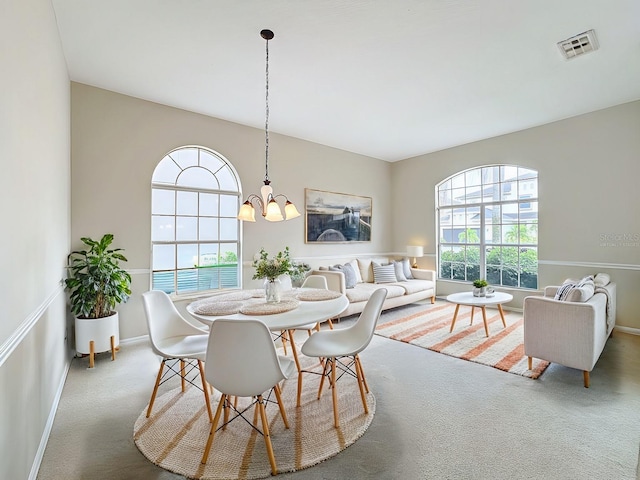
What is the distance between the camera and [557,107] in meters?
4.18

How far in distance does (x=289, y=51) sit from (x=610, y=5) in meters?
2.46

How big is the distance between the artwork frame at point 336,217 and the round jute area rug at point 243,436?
3.30 meters

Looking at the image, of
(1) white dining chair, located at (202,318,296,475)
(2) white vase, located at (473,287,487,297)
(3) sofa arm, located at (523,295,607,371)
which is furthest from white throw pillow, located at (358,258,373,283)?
(1) white dining chair, located at (202,318,296,475)

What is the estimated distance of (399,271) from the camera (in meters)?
5.87

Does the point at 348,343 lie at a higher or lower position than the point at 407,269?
lower

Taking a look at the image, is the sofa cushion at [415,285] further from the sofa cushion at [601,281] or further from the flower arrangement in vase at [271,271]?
the flower arrangement in vase at [271,271]

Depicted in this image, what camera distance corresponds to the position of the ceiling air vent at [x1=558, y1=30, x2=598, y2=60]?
2.68 meters

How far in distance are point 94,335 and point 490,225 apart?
5875 mm

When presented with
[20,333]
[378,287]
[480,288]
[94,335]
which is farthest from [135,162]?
[480,288]

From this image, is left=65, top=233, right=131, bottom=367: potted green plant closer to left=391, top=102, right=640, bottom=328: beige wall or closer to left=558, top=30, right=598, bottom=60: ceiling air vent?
left=558, top=30, right=598, bottom=60: ceiling air vent

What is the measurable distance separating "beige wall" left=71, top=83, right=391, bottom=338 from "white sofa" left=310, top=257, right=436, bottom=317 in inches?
42.1

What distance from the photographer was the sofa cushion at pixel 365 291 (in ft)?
15.2

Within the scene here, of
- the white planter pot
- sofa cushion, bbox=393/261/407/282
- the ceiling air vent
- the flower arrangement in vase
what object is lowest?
the white planter pot

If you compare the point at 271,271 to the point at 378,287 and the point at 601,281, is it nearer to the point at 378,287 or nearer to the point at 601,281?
the point at 378,287
